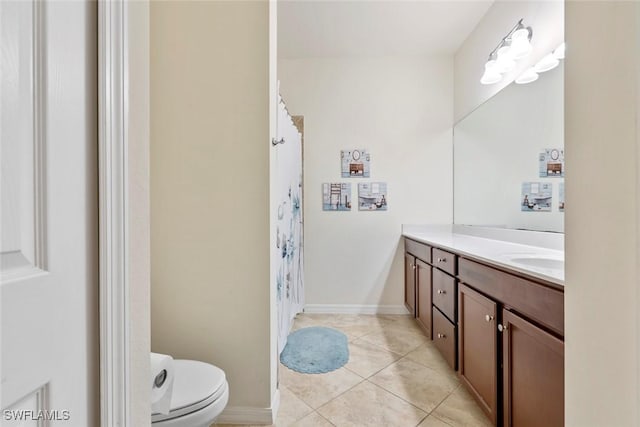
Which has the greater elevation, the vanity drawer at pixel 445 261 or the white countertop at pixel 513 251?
the white countertop at pixel 513 251

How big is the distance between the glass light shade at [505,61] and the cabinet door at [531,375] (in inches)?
67.0

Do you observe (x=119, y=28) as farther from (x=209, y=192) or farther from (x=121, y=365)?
(x=209, y=192)

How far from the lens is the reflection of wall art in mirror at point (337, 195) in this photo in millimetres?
3189

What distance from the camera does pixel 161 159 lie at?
5.01 feet

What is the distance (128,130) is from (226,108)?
3.37 feet

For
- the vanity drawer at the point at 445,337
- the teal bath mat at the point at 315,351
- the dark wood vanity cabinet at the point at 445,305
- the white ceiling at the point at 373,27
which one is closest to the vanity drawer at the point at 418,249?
the dark wood vanity cabinet at the point at 445,305

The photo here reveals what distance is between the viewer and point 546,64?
180cm

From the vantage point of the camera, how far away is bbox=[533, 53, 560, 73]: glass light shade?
5.73 feet

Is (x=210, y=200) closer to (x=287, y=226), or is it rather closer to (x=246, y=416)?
(x=287, y=226)

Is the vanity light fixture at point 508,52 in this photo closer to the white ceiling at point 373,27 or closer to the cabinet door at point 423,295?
the white ceiling at point 373,27

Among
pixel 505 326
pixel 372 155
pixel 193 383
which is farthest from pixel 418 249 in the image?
pixel 193 383

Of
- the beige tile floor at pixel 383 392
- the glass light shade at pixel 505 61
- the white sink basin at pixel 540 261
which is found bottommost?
the beige tile floor at pixel 383 392

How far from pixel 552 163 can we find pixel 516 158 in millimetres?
339
